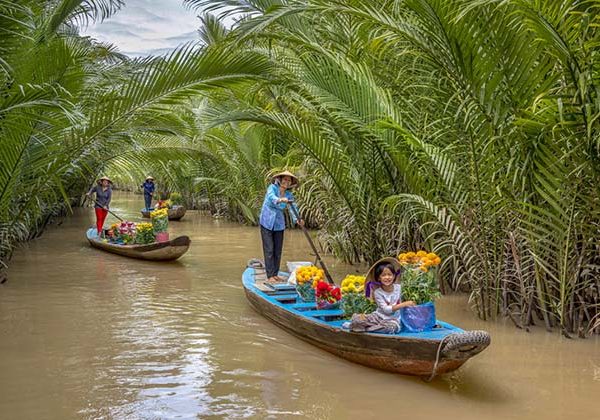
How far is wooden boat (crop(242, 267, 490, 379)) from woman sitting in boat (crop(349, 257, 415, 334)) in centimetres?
9

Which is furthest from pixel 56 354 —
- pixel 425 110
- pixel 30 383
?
pixel 425 110

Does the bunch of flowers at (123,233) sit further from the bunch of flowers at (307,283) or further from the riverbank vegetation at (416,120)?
the bunch of flowers at (307,283)

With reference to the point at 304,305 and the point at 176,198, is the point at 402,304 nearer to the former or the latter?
the point at 304,305

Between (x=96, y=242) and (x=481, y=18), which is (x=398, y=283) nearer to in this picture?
(x=481, y=18)

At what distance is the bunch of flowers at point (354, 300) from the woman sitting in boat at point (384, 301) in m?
0.11

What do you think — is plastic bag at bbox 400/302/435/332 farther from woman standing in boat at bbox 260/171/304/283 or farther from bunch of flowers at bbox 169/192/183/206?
bunch of flowers at bbox 169/192/183/206

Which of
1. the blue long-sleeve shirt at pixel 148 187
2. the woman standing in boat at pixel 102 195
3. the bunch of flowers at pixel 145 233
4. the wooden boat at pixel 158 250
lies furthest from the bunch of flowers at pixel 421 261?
the blue long-sleeve shirt at pixel 148 187

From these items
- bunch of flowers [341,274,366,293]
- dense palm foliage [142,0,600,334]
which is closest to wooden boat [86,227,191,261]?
dense palm foliage [142,0,600,334]

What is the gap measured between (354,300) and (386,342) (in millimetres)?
660

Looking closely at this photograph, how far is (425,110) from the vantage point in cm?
752

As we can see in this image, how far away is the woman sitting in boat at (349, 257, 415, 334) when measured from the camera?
501 cm

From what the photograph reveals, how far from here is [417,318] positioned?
5.04 metres

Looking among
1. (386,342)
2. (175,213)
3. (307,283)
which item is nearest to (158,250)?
(307,283)

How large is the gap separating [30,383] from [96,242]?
8.93 meters
